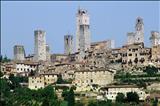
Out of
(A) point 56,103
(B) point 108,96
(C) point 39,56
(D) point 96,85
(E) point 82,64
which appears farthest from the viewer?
(C) point 39,56

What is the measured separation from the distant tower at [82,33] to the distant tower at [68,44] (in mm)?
1822

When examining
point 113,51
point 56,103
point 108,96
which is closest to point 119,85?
point 108,96

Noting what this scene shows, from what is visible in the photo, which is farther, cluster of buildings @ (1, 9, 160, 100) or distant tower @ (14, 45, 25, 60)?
distant tower @ (14, 45, 25, 60)

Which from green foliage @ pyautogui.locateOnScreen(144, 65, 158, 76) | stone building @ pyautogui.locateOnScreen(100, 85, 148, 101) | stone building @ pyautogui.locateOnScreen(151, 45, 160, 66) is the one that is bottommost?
stone building @ pyautogui.locateOnScreen(100, 85, 148, 101)

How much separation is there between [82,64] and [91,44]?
8.83 m

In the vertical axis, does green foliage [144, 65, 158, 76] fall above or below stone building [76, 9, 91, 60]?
below

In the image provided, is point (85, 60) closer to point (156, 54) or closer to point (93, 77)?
point (156, 54)

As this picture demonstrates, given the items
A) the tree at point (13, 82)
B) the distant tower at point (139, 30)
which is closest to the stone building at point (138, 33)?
the distant tower at point (139, 30)

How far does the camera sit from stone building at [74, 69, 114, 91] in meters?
53.2

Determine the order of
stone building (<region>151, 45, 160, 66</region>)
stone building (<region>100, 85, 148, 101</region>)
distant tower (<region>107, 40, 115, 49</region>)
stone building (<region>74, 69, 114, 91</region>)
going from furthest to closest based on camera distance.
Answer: distant tower (<region>107, 40, 115, 49</region>) → stone building (<region>151, 45, 160, 66</region>) → stone building (<region>74, 69, 114, 91</region>) → stone building (<region>100, 85, 148, 101</region>)

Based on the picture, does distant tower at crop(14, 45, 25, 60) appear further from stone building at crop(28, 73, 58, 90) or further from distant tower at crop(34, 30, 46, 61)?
stone building at crop(28, 73, 58, 90)

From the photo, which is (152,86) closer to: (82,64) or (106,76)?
(106,76)

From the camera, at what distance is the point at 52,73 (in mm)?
55781

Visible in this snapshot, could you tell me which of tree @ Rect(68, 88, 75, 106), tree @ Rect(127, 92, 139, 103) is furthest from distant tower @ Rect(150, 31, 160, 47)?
tree @ Rect(68, 88, 75, 106)
